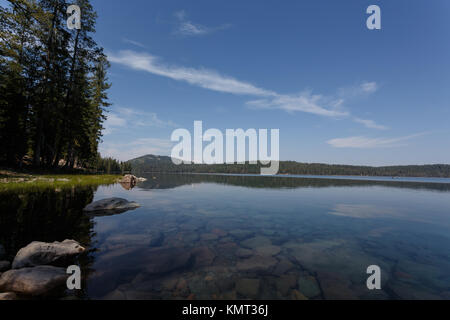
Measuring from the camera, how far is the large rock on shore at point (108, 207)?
40.6 ft

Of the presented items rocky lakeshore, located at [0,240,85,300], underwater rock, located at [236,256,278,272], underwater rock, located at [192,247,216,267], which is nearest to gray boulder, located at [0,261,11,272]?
rocky lakeshore, located at [0,240,85,300]

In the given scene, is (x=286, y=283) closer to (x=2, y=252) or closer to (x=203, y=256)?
(x=203, y=256)

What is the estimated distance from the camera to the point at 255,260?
689 centimetres

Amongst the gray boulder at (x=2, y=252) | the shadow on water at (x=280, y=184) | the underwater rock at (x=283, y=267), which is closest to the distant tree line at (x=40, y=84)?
the shadow on water at (x=280, y=184)

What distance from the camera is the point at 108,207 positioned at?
1318 cm

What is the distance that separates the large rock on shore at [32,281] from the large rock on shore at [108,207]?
317 inches

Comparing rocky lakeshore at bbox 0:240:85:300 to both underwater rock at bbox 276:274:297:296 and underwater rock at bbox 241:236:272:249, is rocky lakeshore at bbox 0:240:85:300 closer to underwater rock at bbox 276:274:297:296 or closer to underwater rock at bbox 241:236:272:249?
underwater rock at bbox 276:274:297:296

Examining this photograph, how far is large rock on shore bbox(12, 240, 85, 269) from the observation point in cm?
524

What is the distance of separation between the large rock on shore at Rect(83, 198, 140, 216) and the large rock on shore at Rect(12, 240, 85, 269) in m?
6.48

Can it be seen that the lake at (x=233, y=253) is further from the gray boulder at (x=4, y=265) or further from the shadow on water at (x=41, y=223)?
the gray boulder at (x=4, y=265)

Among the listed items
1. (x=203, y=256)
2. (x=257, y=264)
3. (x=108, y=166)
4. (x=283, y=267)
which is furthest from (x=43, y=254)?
(x=108, y=166)

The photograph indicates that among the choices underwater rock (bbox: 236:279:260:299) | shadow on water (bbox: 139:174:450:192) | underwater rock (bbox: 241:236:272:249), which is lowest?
shadow on water (bbox: 139:174:450:192)
